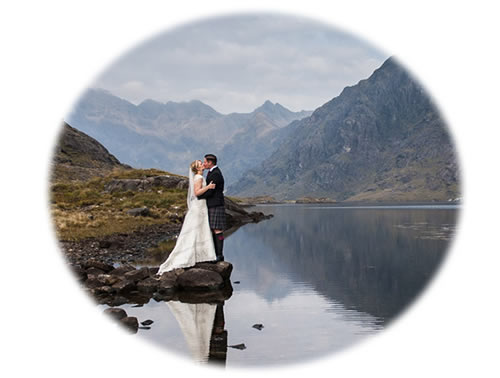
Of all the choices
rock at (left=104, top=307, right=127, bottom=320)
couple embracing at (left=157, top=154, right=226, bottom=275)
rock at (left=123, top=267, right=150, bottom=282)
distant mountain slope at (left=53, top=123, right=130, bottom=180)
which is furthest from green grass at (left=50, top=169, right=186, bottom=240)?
distant mountain slope at (left=53, top=123, right=130, bottom=180)

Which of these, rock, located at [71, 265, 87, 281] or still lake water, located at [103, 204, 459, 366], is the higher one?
still lake water, located at [103, 204, 459, 366]

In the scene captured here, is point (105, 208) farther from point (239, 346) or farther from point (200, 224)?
point (239, 346)

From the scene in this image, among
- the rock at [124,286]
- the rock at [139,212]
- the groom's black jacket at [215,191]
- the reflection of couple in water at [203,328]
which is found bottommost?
the rock at [124,286]

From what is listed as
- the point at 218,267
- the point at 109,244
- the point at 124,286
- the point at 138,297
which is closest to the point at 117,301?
the point at 138,297

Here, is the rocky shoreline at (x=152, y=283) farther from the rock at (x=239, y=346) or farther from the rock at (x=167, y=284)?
the rock at (x=239, y=346)

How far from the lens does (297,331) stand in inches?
500

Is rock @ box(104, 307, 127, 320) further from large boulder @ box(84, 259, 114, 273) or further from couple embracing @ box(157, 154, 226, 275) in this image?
large boulder @ box(84, 259, 114, 273)

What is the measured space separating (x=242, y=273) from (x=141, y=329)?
37.2 ft

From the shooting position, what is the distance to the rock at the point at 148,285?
58.1ft

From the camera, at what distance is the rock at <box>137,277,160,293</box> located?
17.7 metres

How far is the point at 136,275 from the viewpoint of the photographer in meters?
18.5

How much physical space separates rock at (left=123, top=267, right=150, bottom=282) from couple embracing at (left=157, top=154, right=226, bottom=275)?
0.63 meters

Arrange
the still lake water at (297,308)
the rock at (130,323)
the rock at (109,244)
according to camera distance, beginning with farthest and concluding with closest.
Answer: the rock at (109,244), the rock at (130,323), the still lake water at (297,308)

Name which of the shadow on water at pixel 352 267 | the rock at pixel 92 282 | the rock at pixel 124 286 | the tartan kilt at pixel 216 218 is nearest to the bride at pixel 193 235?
the tartan kilt at pixel 216 218
